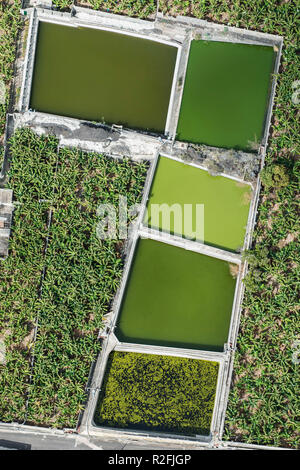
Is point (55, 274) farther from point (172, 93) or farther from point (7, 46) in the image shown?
point (7, 46)

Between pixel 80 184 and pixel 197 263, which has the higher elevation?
pixel 80 184

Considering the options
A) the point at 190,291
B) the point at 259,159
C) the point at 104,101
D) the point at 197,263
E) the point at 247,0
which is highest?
the point at 247,0

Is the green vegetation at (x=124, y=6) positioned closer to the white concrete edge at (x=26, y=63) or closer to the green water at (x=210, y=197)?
the white concrete edge at (x=26, y=63)

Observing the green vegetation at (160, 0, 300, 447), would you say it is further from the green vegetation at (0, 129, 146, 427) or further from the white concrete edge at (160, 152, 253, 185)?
the green vegetation at (0, 129, 146, 427)

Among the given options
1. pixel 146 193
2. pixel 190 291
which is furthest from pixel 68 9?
pixel 190 291

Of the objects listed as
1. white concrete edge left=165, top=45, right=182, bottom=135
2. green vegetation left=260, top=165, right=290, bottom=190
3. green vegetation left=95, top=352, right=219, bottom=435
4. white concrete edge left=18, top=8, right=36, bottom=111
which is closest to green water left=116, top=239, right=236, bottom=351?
green vegetation left=95, top=352, right=219, bottom=435

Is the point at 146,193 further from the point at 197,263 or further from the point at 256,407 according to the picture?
the point at 256,407
